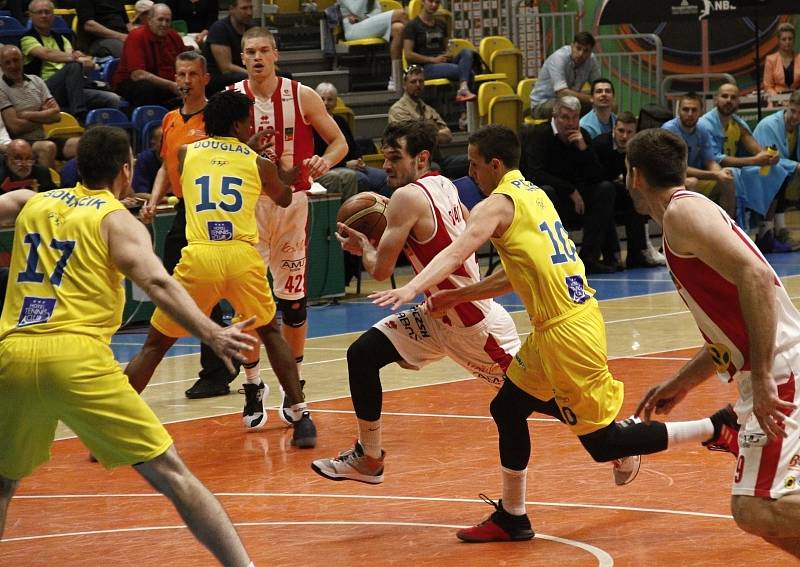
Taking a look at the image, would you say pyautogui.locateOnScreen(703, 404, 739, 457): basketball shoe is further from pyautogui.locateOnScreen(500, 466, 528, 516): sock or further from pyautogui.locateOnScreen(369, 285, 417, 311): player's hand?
pyautogui.locateOnScreen(369, 285, 417, 311): player's hand

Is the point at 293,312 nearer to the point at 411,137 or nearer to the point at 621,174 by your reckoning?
the point at 411,137

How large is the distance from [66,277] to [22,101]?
890cm

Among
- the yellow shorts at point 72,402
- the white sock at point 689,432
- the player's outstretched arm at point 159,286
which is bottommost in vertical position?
the white sock at point 689,432

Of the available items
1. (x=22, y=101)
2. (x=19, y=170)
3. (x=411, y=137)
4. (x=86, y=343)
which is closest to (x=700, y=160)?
(x=22, y=101)

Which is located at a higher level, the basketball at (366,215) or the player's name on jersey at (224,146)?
the player's name on jersey at (224,146)

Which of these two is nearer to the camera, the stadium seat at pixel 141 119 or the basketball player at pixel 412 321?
the basketball player at pixel 412 321

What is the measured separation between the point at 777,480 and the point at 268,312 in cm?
411

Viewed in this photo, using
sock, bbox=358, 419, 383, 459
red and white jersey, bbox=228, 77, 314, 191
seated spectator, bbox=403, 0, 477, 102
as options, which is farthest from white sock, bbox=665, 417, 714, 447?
seated spectator, bbox=403, 0, 477, 102

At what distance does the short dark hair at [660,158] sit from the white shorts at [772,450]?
2.28 feet

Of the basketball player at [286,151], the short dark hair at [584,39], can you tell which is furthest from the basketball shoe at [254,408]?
the short dark hair at [584,39]

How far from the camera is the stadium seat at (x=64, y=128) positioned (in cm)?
1367

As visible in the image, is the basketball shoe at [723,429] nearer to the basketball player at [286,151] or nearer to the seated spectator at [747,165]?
the basketball player at [286,151]

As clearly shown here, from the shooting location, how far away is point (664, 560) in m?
5.41

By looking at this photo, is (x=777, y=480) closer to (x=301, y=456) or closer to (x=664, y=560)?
(x=664, y=560)
